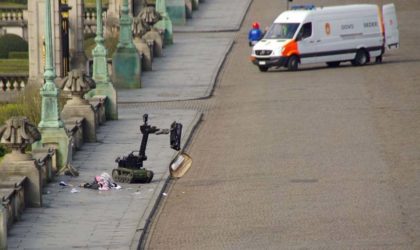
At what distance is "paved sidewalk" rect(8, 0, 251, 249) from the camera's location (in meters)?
27.4

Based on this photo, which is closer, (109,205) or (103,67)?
(109,205)

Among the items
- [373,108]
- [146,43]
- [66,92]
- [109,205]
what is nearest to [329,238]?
[109,205]

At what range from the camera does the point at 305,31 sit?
57.4m

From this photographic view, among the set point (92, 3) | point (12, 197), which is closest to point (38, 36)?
point (12, 197)

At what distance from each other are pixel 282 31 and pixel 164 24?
8741 millimetres

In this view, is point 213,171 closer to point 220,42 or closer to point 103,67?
point 103,67

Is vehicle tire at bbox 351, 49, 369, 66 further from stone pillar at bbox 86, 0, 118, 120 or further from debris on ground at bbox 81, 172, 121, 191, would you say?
debris on ground at bbox 81, 172, 121, 191

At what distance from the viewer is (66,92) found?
133ft

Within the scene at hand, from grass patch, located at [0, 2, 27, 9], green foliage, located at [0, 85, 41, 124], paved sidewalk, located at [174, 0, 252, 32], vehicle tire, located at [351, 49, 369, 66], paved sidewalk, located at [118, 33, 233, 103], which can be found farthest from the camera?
grass patch, located at [0, 2, 27, 9]

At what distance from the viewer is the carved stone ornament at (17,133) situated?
97.9 feet

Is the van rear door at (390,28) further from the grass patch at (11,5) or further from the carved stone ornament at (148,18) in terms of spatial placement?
the grass patch at (11,5)

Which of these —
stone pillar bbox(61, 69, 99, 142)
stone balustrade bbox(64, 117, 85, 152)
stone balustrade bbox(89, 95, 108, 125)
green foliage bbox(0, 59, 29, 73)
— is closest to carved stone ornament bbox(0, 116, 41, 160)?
stone balustrade bbox(64, 117, 85, 152)

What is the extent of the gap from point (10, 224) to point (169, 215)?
310 centimetres

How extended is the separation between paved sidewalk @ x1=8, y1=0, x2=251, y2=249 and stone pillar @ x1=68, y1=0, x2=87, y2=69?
202cm
